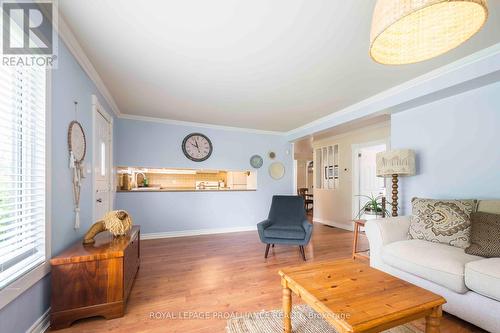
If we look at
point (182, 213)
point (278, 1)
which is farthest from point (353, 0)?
point (182, 213)

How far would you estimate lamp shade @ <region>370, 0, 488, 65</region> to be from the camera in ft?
2.85

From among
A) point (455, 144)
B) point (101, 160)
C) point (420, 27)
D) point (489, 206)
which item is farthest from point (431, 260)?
point (101, 160)

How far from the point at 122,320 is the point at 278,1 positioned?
2.59 meters

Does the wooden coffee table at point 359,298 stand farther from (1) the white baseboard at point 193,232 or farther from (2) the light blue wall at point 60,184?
(1) the white baseboard at point 193,232

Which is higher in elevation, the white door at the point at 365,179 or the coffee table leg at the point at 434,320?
the white door at the point at 365,179

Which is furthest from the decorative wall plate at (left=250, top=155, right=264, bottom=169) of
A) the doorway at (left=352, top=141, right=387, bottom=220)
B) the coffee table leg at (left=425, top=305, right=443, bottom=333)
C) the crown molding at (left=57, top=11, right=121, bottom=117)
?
the coffee table leg at (left=425, top=305, right=443, bottom=333)

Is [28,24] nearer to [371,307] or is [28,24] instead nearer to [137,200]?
[371,307]

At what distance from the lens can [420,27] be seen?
1076 millimetres

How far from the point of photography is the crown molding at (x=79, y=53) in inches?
64.6

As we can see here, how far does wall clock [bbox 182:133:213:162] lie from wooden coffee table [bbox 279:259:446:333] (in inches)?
128

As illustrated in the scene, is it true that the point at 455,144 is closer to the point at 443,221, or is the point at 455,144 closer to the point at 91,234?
the point at 443,221

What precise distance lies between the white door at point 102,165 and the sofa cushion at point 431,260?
3255 mm

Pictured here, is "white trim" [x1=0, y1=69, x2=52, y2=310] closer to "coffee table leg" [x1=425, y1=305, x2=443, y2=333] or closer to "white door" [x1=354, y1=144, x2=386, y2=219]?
"coffee table leg" [x1=425, y1=305, x2=443, y2=333]

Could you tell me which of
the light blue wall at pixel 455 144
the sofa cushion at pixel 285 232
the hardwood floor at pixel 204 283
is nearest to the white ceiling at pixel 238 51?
the light blue wall at pixel 455 144
